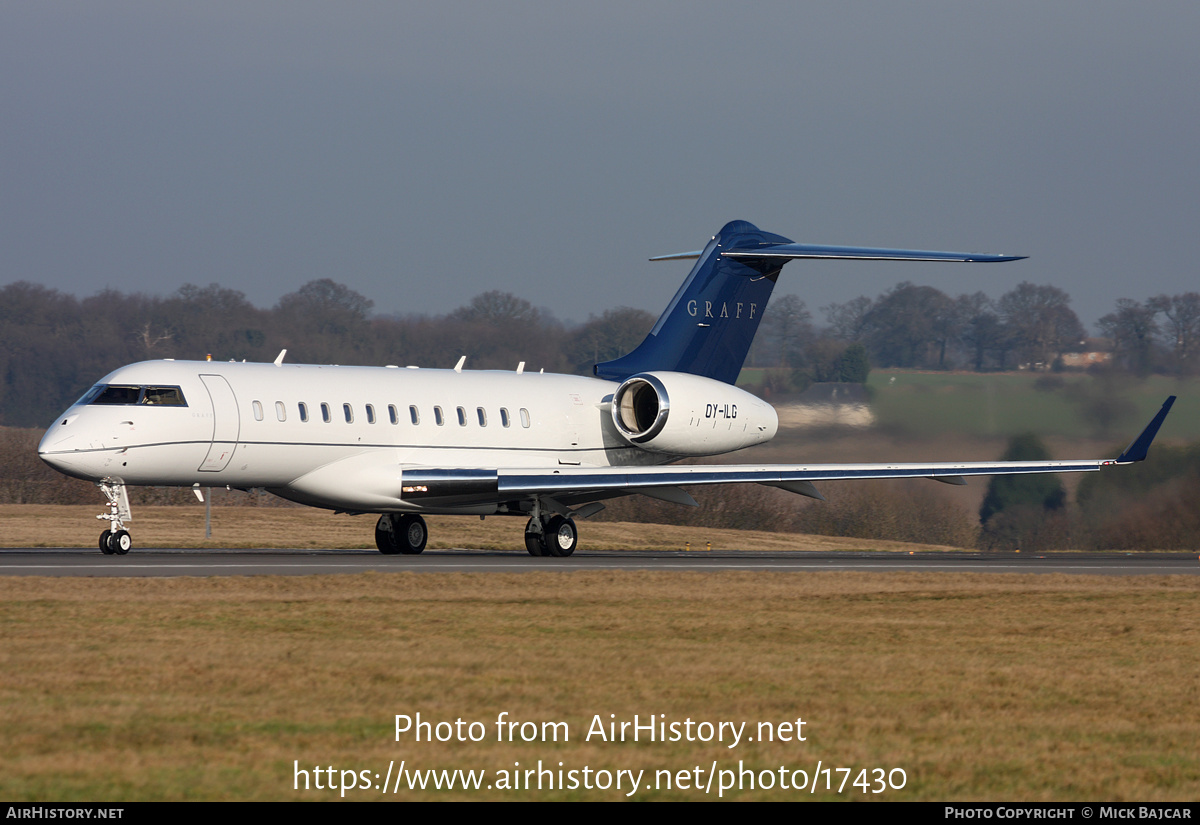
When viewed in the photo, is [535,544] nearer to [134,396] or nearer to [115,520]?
[115,520]

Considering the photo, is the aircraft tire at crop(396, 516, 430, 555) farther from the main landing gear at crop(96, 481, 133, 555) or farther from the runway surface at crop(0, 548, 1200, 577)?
the main landing gear at crop(96, 481, 133, 555)

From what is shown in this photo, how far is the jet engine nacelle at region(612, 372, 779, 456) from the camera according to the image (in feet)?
103

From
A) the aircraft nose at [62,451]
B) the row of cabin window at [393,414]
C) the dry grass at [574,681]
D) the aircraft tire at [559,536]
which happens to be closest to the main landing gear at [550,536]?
the aircraft tire at [559,536]

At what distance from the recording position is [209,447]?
86.9 feet

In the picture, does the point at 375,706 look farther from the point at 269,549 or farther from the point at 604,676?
the point at 269,549

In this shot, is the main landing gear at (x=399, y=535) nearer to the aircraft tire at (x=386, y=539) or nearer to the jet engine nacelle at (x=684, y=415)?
the aircraft tire at (x=386, y=539)

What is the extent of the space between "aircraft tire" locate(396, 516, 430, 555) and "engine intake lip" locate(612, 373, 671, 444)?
16.0ft

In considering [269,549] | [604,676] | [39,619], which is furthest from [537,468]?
[604,676]

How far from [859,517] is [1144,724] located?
47.5m

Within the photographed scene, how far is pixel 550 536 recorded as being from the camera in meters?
30.2

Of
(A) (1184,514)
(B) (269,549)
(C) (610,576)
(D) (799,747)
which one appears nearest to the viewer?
(D) (799,747)

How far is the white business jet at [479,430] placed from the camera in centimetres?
2617

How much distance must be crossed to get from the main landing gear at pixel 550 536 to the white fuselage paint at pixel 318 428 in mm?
1533

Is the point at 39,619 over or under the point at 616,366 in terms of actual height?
under
